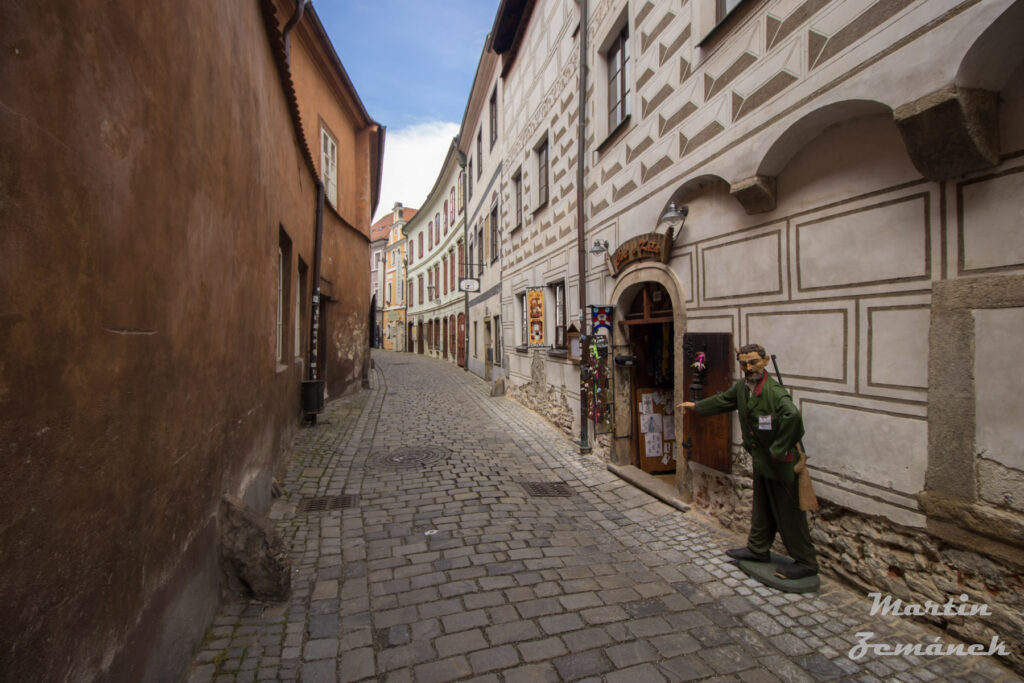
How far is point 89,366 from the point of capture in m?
1.71

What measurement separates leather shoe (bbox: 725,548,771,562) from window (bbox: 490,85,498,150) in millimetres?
12892

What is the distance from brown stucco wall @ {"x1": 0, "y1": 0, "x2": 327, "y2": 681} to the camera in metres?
A: 1.38

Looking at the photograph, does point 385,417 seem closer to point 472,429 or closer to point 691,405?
point 472,429

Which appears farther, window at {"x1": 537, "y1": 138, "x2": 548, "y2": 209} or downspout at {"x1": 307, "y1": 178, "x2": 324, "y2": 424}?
window at {"x1": 537, "y1": 138, "x2": 548, "y2": 209}

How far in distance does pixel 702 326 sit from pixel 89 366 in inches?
185

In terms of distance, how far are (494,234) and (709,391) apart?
11121mm

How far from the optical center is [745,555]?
13.1 feet

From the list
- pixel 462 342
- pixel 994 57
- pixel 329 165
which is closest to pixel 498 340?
pixel 329 165

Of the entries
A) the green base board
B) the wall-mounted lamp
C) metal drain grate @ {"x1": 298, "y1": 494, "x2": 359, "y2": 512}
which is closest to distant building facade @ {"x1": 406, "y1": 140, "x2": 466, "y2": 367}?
metal drain grate @ {"x1": 298, "y1": 494, "x2": 359, "y2": 512}

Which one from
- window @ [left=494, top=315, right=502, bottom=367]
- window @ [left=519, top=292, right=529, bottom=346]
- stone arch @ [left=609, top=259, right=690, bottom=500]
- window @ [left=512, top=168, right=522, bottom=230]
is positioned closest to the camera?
stone arch @ [left=609, top=259, right=690, bottom=500]

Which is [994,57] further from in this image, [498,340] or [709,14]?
[498,340]

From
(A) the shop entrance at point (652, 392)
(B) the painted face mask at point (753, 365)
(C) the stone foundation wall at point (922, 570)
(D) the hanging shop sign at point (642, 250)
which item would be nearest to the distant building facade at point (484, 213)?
(D) the hanging shop sign at point (642, 250)

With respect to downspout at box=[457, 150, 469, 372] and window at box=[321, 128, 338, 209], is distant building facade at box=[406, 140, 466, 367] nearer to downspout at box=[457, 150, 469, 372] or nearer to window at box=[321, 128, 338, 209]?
downspout at box=[457, 150, 469, 372]

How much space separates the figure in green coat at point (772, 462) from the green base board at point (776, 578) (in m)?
0.04
